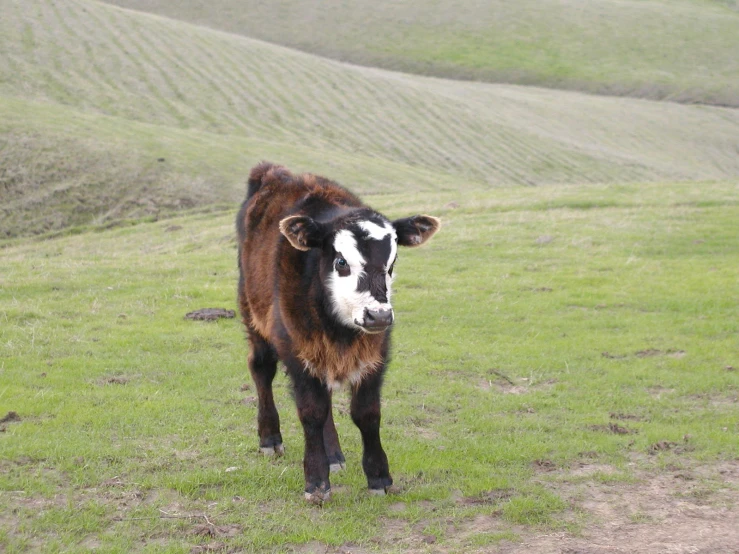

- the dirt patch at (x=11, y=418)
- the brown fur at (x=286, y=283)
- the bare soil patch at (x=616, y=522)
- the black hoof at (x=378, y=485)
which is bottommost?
the dirt patch at (x=11, y=418)

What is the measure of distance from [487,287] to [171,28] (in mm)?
56387

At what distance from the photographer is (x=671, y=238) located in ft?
70.8

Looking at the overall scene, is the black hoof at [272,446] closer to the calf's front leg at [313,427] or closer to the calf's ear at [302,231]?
the calf's front leg at [313,427]

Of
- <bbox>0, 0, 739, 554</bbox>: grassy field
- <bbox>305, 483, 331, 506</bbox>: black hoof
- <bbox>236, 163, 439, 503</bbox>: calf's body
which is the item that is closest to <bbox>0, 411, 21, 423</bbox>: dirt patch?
<bbox>0, 0, 739, 554</bbox>: grassy field

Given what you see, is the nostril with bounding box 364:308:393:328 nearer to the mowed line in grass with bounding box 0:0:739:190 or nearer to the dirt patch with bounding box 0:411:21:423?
the dirt patch with bounding box 0:411:21:423

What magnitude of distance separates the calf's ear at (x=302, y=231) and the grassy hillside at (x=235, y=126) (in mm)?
25735

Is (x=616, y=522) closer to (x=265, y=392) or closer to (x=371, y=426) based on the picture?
(x=371, y=426)

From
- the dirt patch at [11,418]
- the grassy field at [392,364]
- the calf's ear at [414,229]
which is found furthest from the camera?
the dirt patch at [11,418]

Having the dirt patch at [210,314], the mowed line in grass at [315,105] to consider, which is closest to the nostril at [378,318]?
the dirt patch at [210,314]

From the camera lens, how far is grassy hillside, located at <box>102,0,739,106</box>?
9256 cm

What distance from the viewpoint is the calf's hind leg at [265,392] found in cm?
899

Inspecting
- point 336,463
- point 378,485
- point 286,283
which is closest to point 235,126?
point 336,463

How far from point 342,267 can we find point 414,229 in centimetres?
95

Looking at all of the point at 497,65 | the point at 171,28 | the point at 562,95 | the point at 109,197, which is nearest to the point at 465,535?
the point at 109,197
